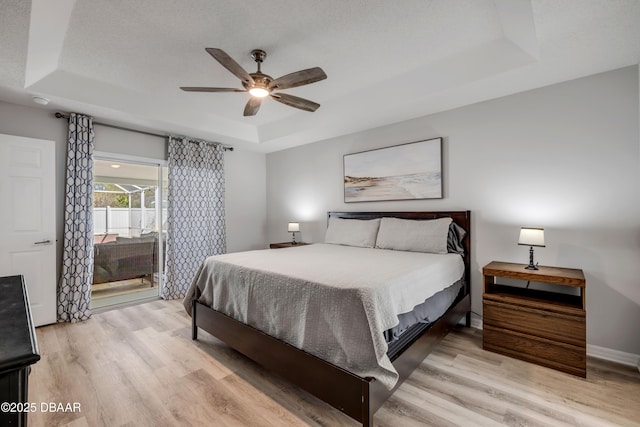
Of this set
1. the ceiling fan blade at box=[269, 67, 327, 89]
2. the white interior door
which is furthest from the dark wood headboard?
the white interior door

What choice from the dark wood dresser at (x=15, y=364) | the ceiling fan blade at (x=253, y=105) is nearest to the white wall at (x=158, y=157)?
the ceiling fan blade at (x=253, y=105)

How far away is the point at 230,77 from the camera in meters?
3.03

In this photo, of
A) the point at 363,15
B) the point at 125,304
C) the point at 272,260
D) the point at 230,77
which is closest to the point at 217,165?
the point at 230,77

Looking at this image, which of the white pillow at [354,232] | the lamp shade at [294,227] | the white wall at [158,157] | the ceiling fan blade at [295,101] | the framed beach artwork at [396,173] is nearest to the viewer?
the ceiling fan blade at [295,101]

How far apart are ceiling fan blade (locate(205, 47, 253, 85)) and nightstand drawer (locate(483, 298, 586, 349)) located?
9.26 ft

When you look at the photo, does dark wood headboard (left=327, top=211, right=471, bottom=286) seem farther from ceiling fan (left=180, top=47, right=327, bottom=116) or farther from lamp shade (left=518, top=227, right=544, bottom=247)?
ceiling fan (left=180, top=47, right=327, bottom=116)

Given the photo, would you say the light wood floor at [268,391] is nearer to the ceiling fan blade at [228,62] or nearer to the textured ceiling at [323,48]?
the ceiling fan blade at [228,62]

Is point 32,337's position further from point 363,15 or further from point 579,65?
point 579,65

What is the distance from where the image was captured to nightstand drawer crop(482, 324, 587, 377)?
7.30 ft

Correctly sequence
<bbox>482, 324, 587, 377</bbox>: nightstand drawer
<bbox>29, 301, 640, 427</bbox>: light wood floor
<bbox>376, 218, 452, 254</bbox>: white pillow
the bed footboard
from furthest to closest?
1. <bbox>376, 218, 452, 254</bbox>: white pillow
2. <bbox>482, 324, 587, 377</bbox>: nightstand drawer
3. <bbox>29, 301, 640, 427</bbox>: light wood floor
4. the bed footboard

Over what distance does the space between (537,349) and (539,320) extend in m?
0.24

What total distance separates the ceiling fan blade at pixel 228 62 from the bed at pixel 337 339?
4.95 feet

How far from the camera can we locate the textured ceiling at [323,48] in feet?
6.63

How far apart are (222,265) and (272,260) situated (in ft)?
1.48
